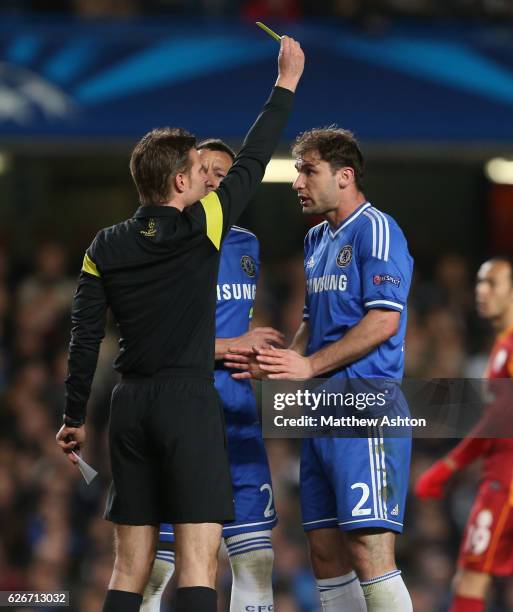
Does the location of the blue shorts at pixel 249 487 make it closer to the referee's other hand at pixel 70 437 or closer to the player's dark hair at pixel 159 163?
the referee's other hand at pixel 70 437

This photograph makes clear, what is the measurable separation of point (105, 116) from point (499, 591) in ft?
15.6

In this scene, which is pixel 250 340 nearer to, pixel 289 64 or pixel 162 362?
pixel 162 362

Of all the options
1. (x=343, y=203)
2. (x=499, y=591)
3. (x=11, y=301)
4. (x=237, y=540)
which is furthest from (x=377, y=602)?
(x=11, y=301)

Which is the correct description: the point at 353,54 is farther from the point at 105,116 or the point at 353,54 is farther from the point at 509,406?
the point at 509,406

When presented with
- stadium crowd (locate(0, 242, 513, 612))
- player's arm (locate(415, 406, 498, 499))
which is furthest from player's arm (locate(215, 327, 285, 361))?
stadium crowd (locate(0, 242, 513, 612))

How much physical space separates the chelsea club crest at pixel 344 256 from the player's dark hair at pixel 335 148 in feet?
0.92

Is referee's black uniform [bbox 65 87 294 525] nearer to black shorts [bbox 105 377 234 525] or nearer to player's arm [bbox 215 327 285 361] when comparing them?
black shorts [bbox 105 377 234 525]

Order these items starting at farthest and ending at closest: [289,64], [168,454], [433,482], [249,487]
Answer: [433,482]
[249,487]
[289,64]
[168,454]

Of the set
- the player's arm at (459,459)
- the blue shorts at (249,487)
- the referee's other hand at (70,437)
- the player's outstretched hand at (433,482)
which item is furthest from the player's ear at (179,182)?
the player's outstretched hand at (433,482)

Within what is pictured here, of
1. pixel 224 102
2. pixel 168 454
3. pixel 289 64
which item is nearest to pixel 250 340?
pixel 168 454

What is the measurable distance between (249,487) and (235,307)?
72 cm

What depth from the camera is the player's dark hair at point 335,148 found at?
4.75 metres

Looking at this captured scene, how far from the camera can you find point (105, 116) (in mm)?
10102

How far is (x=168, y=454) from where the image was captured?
4125 millimetres
